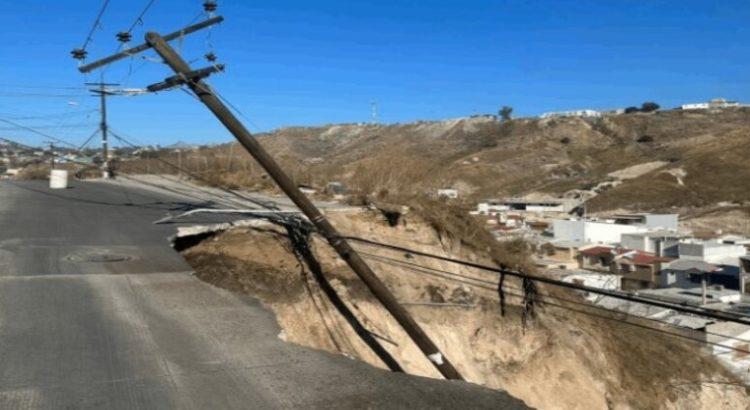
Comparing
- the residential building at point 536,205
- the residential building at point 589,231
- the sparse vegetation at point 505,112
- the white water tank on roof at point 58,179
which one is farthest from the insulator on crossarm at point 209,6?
the sparse vegetation at point 505,112

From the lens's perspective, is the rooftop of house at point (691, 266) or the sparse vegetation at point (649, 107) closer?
the rooftop of house at point (691, 266)

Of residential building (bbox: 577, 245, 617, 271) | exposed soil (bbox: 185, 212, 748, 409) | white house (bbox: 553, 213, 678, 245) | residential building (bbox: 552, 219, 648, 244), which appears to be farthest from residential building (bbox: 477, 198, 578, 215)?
exposed soil (bbox: 185, 212, 748, 409)

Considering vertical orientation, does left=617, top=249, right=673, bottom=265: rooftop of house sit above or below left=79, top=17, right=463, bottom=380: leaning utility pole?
below

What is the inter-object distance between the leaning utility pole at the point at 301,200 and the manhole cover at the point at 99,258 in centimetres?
243

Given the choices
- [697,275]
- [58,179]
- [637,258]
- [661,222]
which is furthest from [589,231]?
[58,179]

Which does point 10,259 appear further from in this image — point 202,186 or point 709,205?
point 709,205

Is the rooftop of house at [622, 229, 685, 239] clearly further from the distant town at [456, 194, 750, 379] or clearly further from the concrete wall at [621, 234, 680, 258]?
the concrete wall at [621, 234, 680, 258]

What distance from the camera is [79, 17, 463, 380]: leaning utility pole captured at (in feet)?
23.8

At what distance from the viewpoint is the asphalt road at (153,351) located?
470cm

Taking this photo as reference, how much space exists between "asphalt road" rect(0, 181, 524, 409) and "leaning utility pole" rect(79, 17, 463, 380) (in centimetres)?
129

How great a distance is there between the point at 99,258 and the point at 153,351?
A: 13.6 ft

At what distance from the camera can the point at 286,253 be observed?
1046 centimetres

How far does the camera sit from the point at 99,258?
9.16 m

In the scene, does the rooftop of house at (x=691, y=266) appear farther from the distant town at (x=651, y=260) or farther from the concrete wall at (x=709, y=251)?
the concrete wall at (x=709, y=251)
